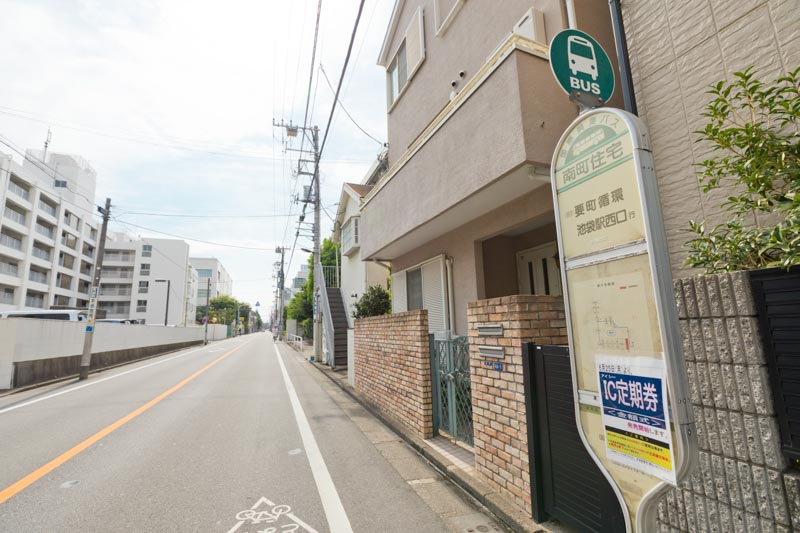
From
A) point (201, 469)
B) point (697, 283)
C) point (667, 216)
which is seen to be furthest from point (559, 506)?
point (201, 469)

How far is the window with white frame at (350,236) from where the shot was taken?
57.2 ft

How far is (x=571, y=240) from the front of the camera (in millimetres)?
2396

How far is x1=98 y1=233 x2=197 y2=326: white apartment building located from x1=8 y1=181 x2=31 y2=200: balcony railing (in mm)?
17849

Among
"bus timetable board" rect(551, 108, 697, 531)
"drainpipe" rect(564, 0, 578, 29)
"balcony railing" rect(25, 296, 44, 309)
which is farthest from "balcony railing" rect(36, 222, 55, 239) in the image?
"bus timetable board" rect(551, 108, 697, 531)

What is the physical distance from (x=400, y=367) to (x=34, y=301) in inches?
2015

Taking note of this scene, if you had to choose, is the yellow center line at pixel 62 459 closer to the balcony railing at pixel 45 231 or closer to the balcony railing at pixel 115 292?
the balcony railing at pixel 45 231

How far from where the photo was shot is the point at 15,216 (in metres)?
36.2

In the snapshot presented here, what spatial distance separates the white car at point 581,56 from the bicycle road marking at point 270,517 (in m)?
4.28

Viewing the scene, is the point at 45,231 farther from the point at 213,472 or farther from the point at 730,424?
the point at 730,424

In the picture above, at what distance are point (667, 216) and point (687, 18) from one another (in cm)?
198

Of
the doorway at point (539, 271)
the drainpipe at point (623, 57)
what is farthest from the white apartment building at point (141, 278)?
the drainpipe at point (623, 57)

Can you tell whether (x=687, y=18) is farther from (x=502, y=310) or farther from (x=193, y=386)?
(x=193, y=386)

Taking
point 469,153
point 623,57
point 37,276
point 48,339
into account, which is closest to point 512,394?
point 469,153

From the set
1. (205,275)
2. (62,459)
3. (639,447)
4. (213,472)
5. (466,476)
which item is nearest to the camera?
(639,447)
